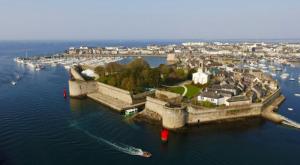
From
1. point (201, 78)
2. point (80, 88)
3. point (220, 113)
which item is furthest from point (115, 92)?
point (220, 113)

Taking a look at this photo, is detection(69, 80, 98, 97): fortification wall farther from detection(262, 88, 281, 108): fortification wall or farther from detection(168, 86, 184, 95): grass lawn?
detection(262, 88, 281, 108): fortification wall

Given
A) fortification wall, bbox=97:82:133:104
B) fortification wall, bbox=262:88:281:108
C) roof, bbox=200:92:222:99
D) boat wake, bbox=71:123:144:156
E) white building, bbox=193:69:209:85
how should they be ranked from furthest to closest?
white building, bbox=193:69:209:85 < fortification wall, bbox=97:82:133:104 < fortification wall, bbox=262:88:281:108 < roof, bbox=200:92:222:99 < boat wake, bbox=71:123:144:156

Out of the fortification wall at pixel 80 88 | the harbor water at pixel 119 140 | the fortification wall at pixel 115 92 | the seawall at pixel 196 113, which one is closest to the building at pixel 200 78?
the seawall at pixel 196 113

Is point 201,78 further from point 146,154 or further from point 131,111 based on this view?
point 146,154

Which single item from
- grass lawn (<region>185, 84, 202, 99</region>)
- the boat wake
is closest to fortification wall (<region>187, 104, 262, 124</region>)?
grass lawn (<region>185, 84, 202, 99</region>)

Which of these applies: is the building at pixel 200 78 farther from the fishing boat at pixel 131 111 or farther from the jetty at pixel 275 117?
Result: the fishing boat at pixel 131 111

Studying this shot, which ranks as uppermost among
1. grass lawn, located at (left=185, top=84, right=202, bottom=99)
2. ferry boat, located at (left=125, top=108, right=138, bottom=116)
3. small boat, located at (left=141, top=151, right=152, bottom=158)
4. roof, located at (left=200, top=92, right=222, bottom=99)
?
roof, located at (left=200, top=92, right=222, bottom=99)
